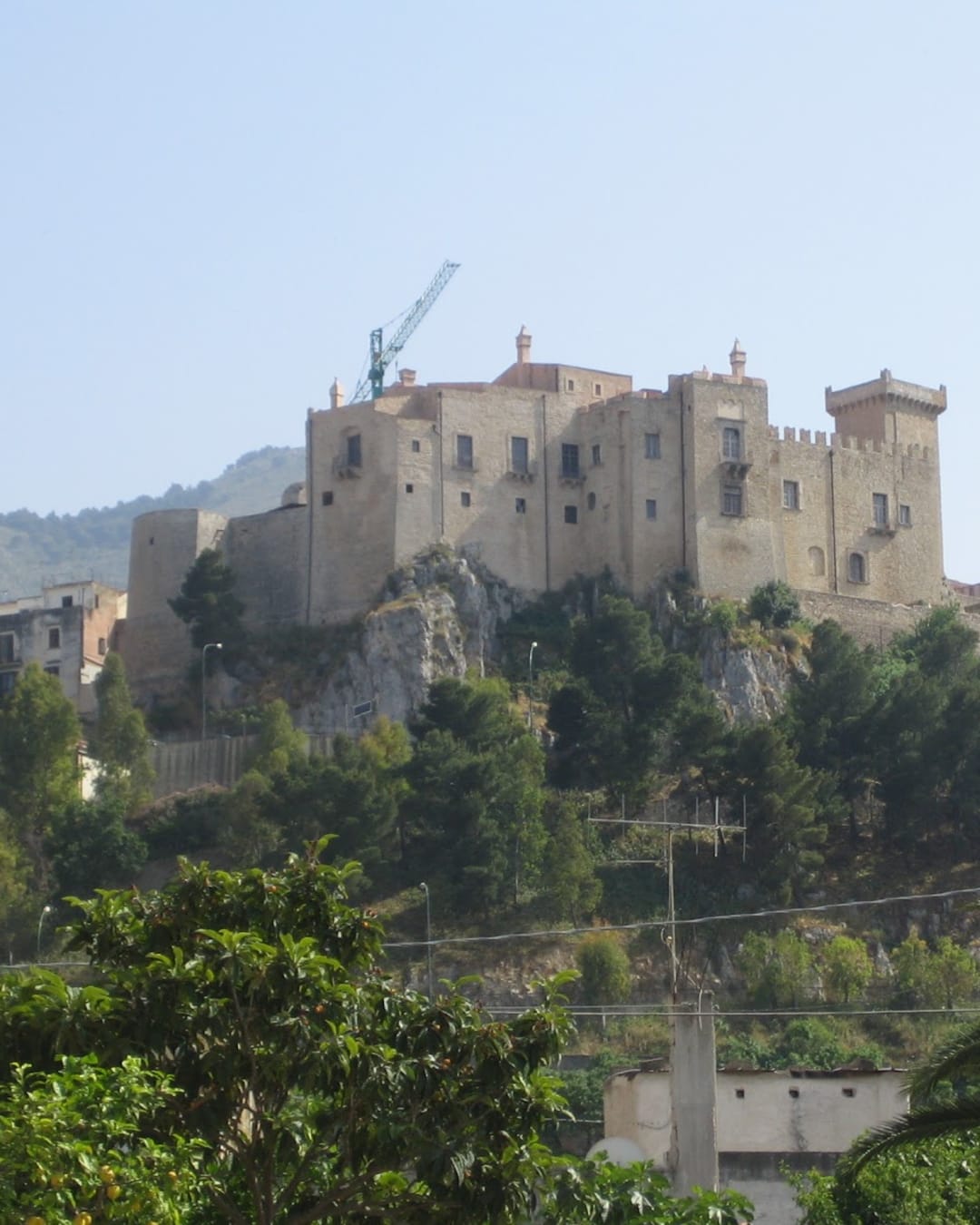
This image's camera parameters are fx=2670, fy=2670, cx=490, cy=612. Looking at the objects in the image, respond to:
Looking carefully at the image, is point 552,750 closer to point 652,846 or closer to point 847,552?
point 652,846

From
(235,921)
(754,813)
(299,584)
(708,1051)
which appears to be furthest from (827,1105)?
(299,584)

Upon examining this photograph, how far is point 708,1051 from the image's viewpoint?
128 feet

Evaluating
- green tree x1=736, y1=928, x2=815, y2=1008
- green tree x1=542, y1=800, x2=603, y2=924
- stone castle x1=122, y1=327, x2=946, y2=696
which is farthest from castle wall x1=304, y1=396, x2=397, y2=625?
green tree x1=736, y1=928, x2=815, y2=1008

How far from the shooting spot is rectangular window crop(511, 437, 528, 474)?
89812 mm

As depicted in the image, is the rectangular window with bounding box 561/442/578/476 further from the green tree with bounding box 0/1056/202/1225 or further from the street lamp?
the green tree with bounding box 0/1056/202/1225

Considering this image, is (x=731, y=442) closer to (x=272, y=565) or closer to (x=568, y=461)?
(x=568, y=461)

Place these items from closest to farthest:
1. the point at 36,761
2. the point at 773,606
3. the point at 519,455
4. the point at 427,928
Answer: the point at 427,928, the point at 36,761, the point at 773,606, the point at 519,455

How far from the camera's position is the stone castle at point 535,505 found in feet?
290

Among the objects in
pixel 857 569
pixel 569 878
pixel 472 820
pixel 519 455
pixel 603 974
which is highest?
pixel 519 455

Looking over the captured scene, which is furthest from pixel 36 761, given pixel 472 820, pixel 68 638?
pixel 472 820

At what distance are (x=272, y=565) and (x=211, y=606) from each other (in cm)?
333

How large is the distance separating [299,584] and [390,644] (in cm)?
608

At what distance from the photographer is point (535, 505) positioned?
89688mm

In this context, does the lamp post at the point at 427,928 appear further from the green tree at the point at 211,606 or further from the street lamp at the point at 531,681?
the green tree at the point at 211,606
